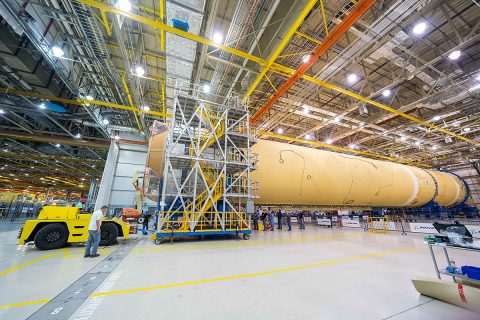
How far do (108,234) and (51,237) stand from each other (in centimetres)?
151

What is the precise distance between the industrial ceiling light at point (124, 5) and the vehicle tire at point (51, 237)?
710 centimetres

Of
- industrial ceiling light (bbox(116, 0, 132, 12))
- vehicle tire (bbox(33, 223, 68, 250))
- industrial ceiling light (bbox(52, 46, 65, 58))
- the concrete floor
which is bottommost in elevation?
the concrete floor

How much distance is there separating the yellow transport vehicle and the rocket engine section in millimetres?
7060

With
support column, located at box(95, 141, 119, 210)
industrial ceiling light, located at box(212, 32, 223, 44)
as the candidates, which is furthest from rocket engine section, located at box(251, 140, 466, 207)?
support column, located at box(95, 141, 119, 210)

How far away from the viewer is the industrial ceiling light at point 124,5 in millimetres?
5449

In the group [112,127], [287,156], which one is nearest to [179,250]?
[287,156]

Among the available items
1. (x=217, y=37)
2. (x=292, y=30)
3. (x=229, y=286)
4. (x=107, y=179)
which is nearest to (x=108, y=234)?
(x=229, y=286)

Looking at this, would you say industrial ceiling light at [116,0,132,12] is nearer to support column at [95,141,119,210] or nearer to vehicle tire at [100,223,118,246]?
vehicle tire at [100,223,118,246]

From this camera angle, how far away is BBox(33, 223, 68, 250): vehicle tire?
5.80 meters

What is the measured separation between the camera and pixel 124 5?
5512 millimetres

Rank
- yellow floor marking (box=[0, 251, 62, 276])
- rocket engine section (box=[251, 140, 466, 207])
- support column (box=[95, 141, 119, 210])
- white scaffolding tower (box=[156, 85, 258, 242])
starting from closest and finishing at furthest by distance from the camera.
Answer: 1. yellow floor marking (box=[0, 251, 62, 276])
2. white scaffolding tower (box=[156, 85, 258, 242])
3. rocket engine section (box=[251, 140, 466, 207])
4. support column (box=[95, 141, 119, 210])

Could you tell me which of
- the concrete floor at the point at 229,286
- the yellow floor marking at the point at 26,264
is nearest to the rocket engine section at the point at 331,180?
the concrete floor at the point at 229,286

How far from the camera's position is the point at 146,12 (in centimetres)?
738

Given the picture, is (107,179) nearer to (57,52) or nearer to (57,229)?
(57,229)
